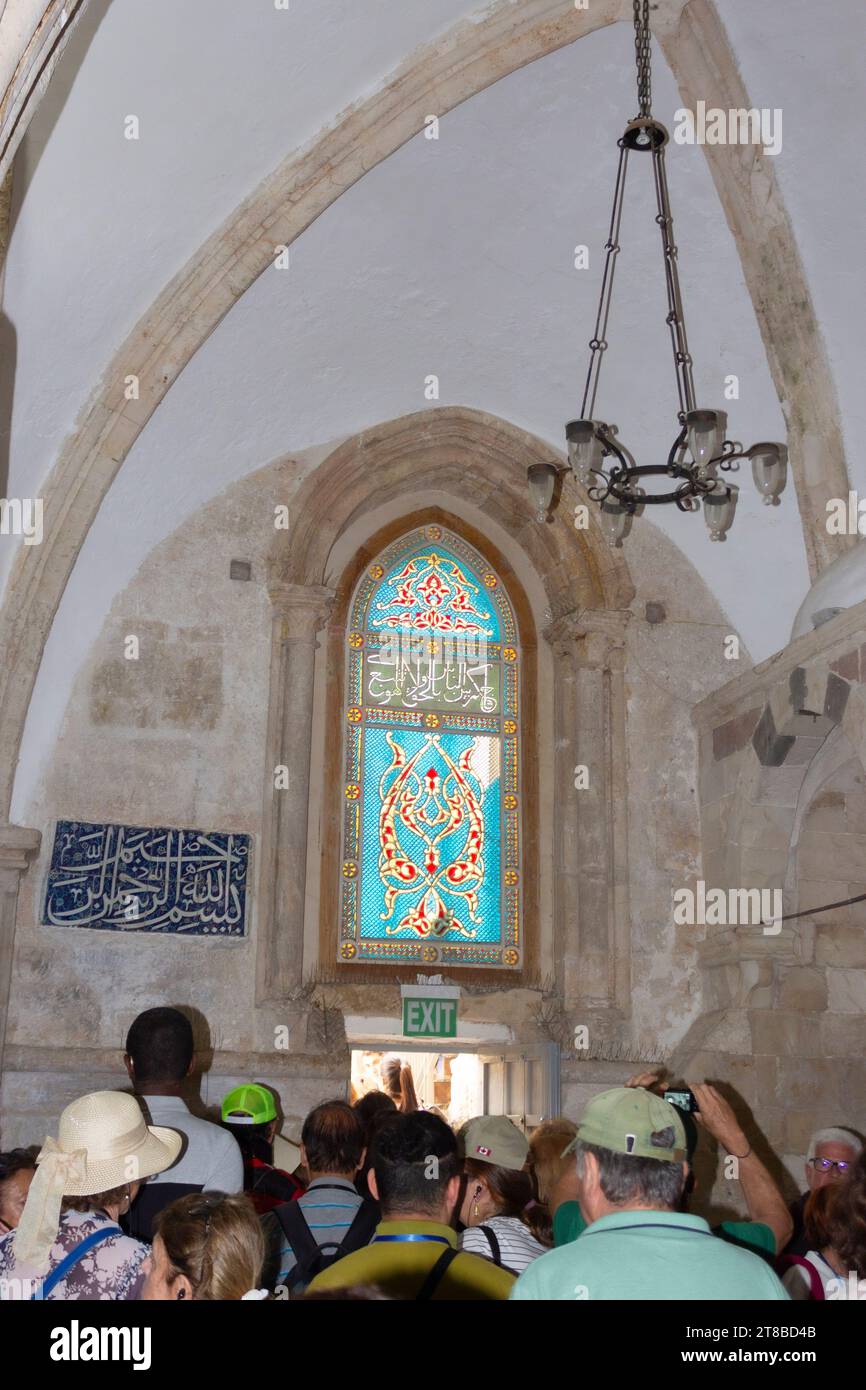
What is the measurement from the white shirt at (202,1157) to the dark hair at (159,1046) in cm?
12

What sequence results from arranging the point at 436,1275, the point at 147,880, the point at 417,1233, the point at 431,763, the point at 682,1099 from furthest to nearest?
the point at 431,763, the point at 147,880, the point at 682,1099, the point at 417,1233, the point at 436,1275

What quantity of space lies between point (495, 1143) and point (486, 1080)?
5.28 m

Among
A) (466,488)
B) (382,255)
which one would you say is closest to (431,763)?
(466,488)

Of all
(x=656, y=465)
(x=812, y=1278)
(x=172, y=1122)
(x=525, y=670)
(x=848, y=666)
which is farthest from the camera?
(x=525, y=670)

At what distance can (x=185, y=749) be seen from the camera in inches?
300

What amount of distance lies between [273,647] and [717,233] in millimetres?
3341

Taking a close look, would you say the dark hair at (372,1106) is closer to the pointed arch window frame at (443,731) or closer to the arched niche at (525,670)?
the arched niche at (525,670)

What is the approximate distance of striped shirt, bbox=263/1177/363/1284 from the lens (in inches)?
118

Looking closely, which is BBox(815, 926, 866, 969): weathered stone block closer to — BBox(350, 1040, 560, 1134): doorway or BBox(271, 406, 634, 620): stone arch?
BBox(350, 1040, 560, 1134): doorway

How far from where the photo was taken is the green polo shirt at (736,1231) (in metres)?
Answer: 2.81

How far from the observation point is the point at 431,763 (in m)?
8.25

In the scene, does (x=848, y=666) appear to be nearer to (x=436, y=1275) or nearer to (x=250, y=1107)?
(x=250, y=1107)

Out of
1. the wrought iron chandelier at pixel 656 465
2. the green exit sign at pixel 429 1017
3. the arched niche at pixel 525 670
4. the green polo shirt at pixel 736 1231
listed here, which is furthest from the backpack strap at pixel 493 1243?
the green exit sign at pixel 429 1017

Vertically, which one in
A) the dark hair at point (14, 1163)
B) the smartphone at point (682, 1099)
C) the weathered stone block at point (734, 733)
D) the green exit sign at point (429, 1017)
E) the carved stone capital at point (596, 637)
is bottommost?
the dark hair at point (14, 1163)
